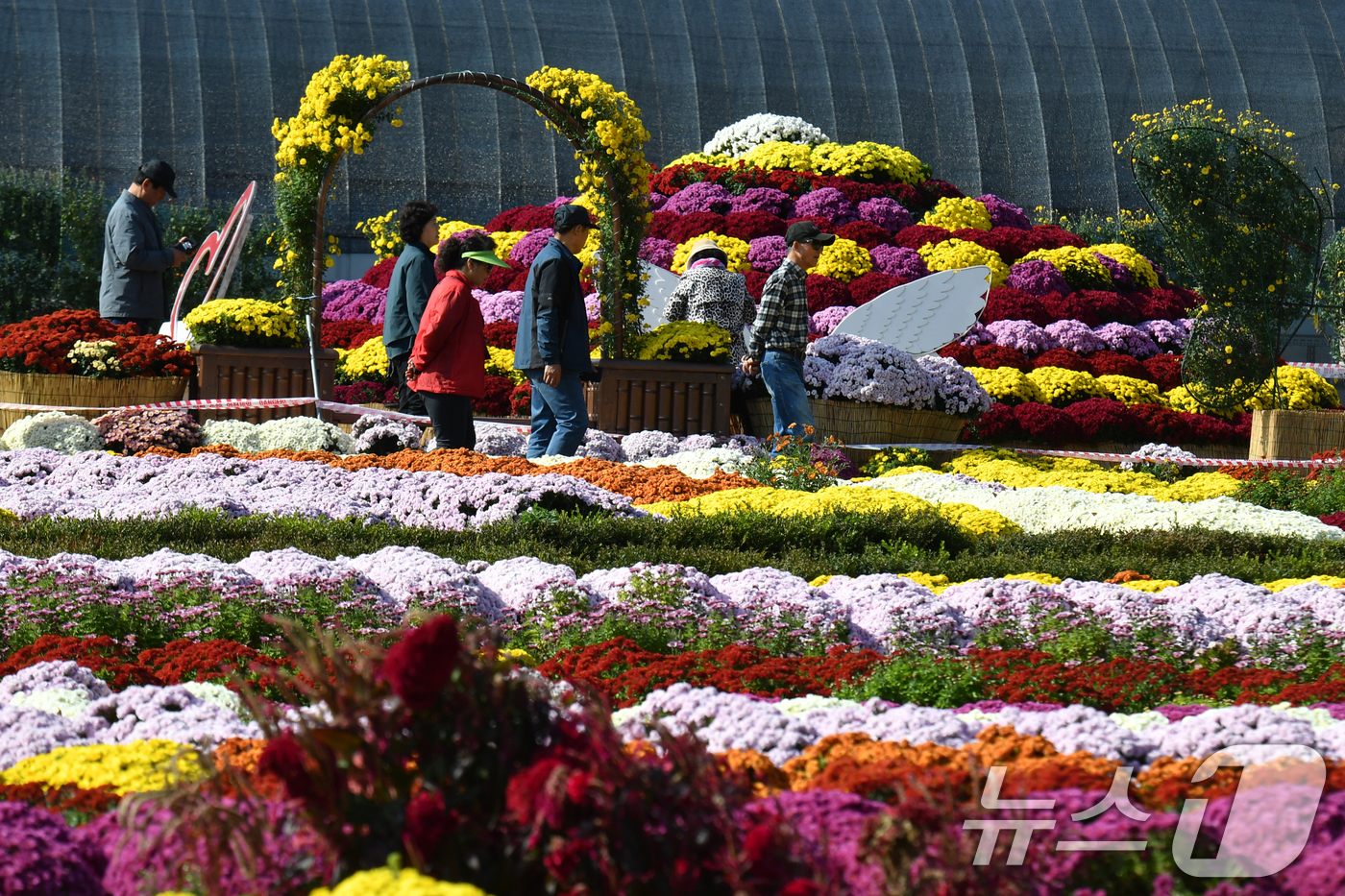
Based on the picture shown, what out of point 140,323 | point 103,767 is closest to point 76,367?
point 140,323

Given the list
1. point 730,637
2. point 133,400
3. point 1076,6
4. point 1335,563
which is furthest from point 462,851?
point 1076,6

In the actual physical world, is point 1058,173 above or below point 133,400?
above

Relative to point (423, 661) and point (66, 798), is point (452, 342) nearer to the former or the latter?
point (66, 798)

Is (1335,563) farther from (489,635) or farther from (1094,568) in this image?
(489,635)

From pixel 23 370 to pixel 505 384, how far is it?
4.24 metres

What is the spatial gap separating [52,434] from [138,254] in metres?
1.82

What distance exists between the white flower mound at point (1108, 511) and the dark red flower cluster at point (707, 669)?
3569mm

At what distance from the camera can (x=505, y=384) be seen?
41.4 ft

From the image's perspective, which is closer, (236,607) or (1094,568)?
(236,607)

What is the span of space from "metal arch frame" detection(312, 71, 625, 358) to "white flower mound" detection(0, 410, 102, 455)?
2.30m

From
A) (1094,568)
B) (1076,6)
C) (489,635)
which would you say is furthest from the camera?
(1076,6)

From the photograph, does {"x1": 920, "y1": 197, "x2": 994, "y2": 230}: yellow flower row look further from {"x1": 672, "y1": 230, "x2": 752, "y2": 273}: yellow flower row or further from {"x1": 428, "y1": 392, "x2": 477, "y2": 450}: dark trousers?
{"x1": 428, "y1": 392, "x2": 477, "y2": 450}: dark trousers

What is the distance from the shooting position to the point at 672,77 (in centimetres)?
2641

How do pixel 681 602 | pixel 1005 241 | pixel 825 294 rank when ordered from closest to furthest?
pixel 681 602 → pixel 825 294 → pixel 1005 241
